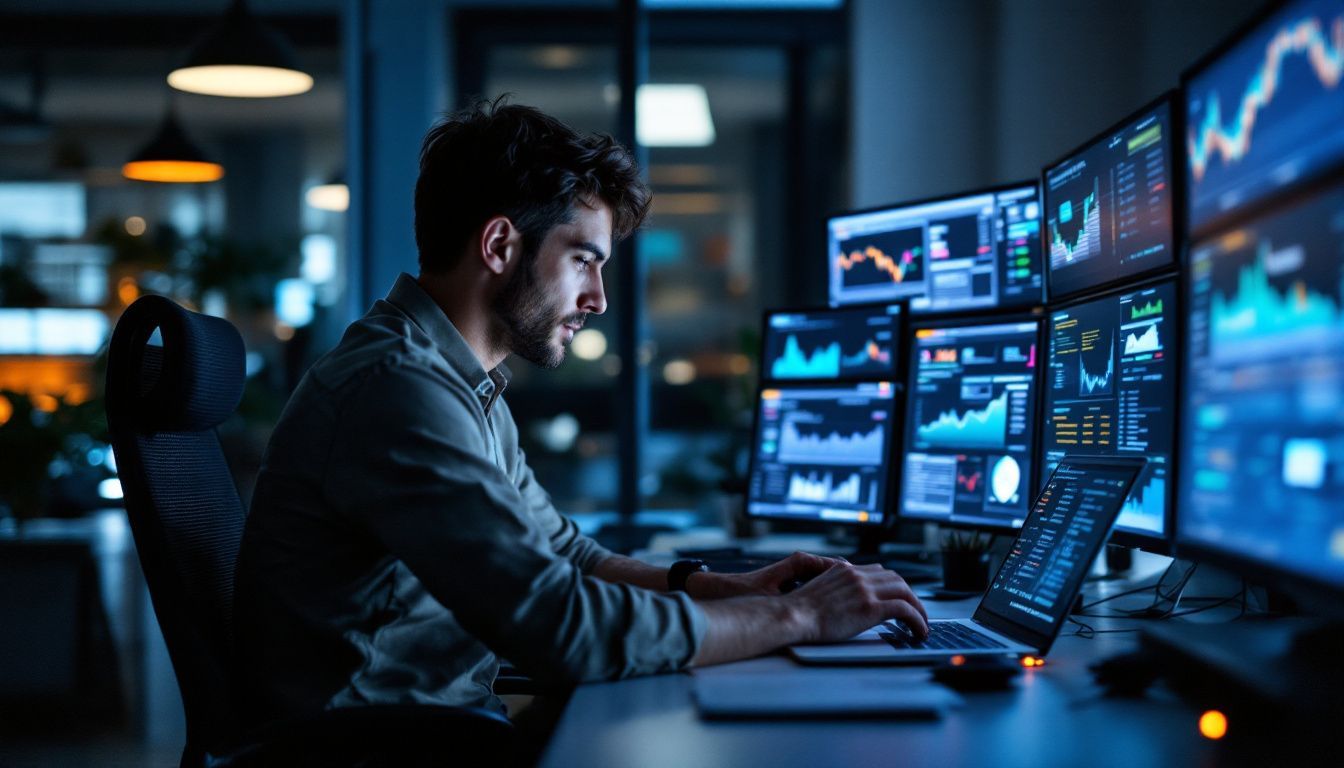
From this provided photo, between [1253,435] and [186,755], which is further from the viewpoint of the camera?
[186,755]

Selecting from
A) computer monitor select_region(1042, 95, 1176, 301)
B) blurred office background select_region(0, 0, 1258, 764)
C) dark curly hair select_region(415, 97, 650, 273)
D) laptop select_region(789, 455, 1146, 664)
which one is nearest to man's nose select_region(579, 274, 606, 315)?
dark curly hair select_region(415, 97, 650, 273)

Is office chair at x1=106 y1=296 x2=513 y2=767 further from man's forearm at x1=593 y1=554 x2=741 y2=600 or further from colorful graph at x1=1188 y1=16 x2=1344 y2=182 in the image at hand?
colorful graph at x1=1188 y1=16 x2=1344 y2=182

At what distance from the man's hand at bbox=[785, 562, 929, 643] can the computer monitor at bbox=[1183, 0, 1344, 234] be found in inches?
22.2

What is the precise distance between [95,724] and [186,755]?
2666mm

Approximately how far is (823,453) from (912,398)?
254 mm

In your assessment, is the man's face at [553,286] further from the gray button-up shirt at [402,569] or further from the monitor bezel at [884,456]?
the monitor bezel at [884,456]

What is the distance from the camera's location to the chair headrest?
4.67 ft

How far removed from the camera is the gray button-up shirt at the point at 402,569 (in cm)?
125

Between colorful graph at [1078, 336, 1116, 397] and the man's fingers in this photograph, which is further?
colorful graph at [1078, 336, 1116, 397]

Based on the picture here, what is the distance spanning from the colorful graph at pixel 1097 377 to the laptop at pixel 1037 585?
0.17 metres

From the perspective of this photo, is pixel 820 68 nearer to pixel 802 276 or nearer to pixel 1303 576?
pixel 802 276

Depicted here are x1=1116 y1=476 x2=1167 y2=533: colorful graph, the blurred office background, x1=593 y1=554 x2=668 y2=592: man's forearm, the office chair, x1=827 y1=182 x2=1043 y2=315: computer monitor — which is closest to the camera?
the office chair

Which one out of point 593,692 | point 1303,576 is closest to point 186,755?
point 593,692

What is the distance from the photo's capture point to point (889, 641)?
1.45 meters
